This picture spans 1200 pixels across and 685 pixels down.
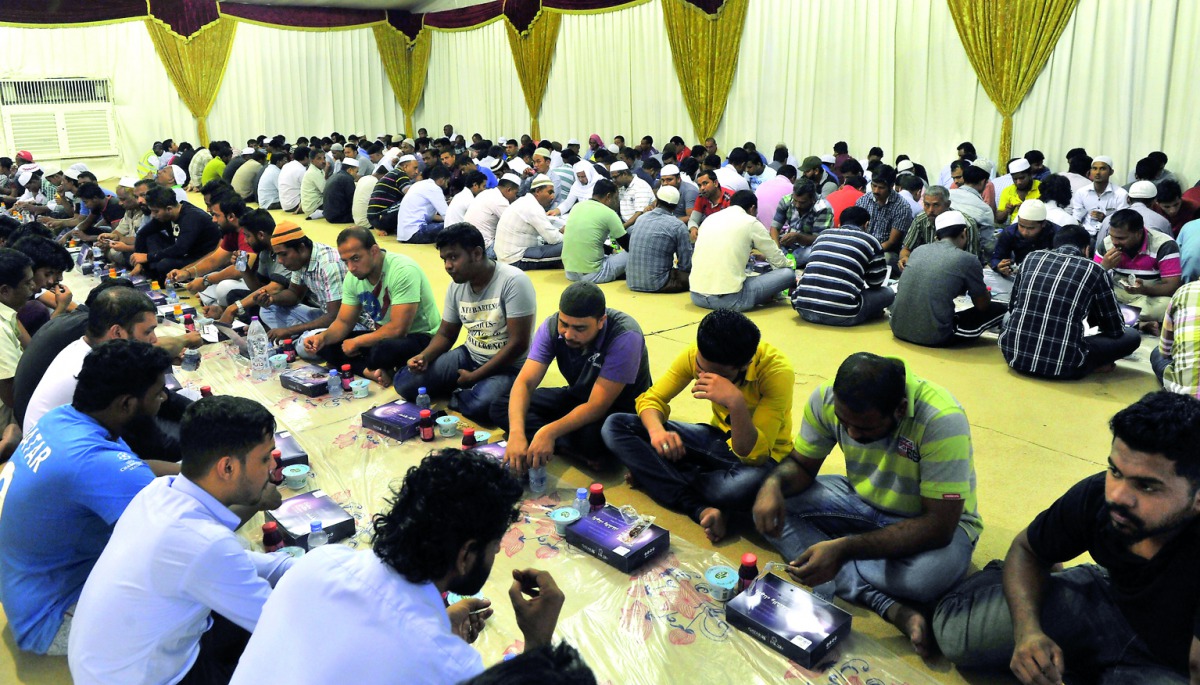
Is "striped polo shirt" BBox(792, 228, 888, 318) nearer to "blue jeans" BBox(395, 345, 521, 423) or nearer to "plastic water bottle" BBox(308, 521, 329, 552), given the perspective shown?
"blue jeans" BBox(395, 345, 521, 423)

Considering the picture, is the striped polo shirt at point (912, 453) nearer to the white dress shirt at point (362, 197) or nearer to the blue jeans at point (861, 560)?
the blue jeans at point (861, 560)

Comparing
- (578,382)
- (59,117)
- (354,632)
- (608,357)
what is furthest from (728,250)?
(59,117)

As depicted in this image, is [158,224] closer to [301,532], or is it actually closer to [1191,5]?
[301,532]

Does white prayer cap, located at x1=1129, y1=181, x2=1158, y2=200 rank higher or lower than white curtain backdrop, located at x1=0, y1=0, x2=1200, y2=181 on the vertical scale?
lower

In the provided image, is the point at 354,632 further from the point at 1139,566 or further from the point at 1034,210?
the point at 1034,210

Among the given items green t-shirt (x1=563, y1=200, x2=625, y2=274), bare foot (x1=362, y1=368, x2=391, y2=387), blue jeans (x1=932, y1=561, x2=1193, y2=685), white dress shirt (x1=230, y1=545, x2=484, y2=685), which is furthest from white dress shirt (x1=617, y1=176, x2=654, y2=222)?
white dress shirt (x1=230, y1=545, x2=484, y2=685)

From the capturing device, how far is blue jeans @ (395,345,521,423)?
13.0 feet

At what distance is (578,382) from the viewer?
11.5 ft

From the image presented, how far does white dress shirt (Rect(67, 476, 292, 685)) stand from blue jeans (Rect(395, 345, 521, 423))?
2130 millimetres

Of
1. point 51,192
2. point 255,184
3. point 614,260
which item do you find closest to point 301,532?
point 614,260

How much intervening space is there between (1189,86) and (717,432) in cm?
687

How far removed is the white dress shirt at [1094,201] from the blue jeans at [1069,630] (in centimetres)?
569

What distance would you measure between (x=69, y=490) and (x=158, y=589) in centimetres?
54

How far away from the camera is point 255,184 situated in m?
12.3
